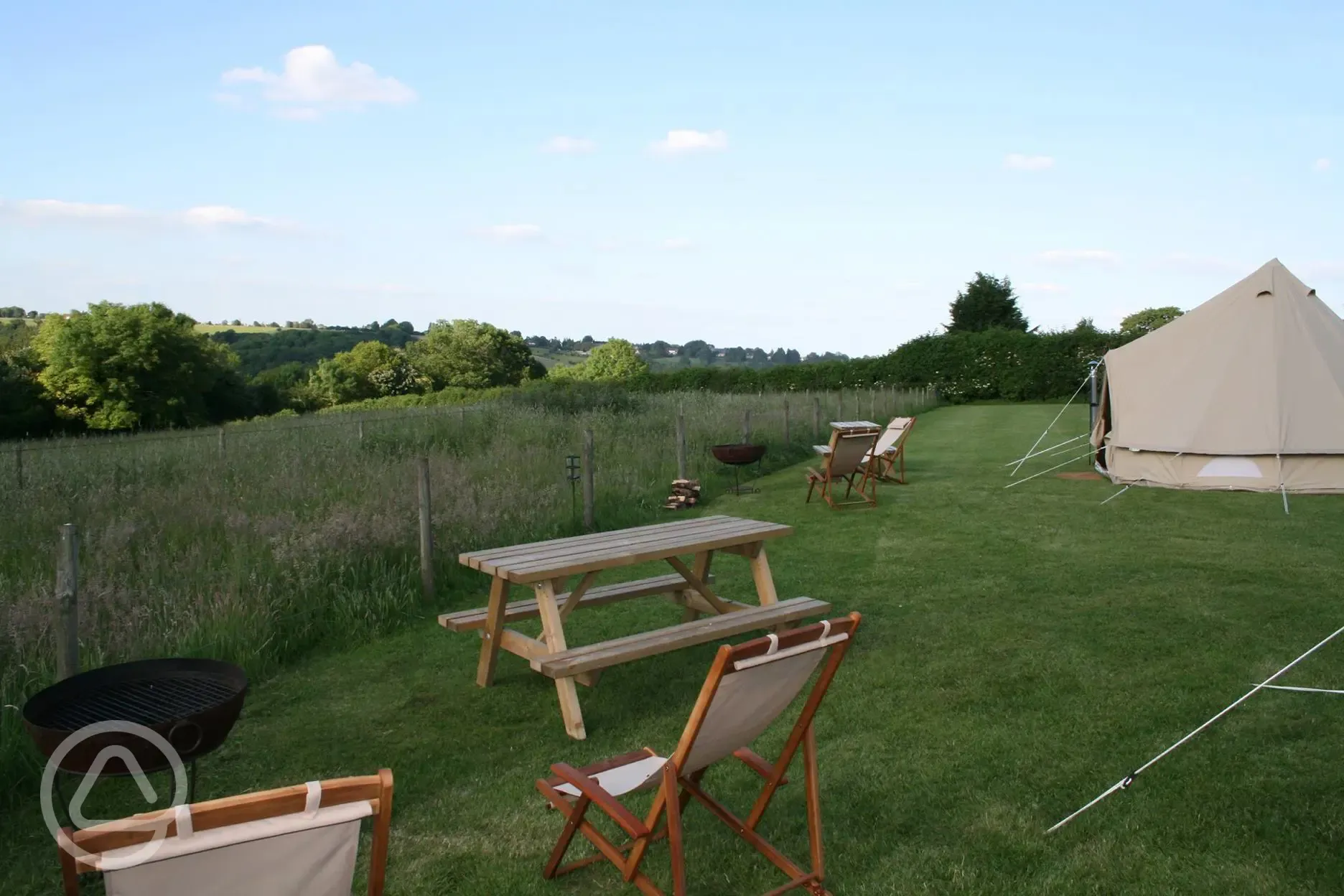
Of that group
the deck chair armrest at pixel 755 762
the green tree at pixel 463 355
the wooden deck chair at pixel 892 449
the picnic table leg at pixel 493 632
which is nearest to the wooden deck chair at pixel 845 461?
the wooden deck chair at pixel 892 449

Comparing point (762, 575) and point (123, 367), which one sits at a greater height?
point (123, 367)

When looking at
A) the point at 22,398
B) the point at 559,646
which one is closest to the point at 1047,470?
the point at 559,646

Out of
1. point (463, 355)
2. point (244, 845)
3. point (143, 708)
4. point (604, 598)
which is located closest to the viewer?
point (244, 845)

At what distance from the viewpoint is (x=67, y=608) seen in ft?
12.9

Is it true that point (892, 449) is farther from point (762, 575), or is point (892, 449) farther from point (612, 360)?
point (612, 360)

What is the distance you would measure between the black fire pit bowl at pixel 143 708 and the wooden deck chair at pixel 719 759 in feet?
3.40

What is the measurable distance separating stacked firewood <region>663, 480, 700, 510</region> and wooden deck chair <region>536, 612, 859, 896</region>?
7.12 m

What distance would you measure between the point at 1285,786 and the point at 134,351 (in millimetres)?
44790

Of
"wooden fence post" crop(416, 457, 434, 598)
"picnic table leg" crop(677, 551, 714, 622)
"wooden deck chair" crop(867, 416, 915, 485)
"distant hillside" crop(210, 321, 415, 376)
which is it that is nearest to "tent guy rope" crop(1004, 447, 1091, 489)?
"wooden deck chair" crop(867, 416, 915, 485)

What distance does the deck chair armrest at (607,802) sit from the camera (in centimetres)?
263

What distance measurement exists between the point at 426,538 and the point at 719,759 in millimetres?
4119

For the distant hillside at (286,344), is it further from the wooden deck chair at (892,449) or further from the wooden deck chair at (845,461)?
the wooden deck chair at (845,461)

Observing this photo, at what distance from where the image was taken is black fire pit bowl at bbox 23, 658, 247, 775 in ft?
8.46

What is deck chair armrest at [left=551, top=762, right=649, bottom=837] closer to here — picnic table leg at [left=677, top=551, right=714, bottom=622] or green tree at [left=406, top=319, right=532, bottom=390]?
picnic table leg at [left=677, top=551, right=714, bottom=622]
